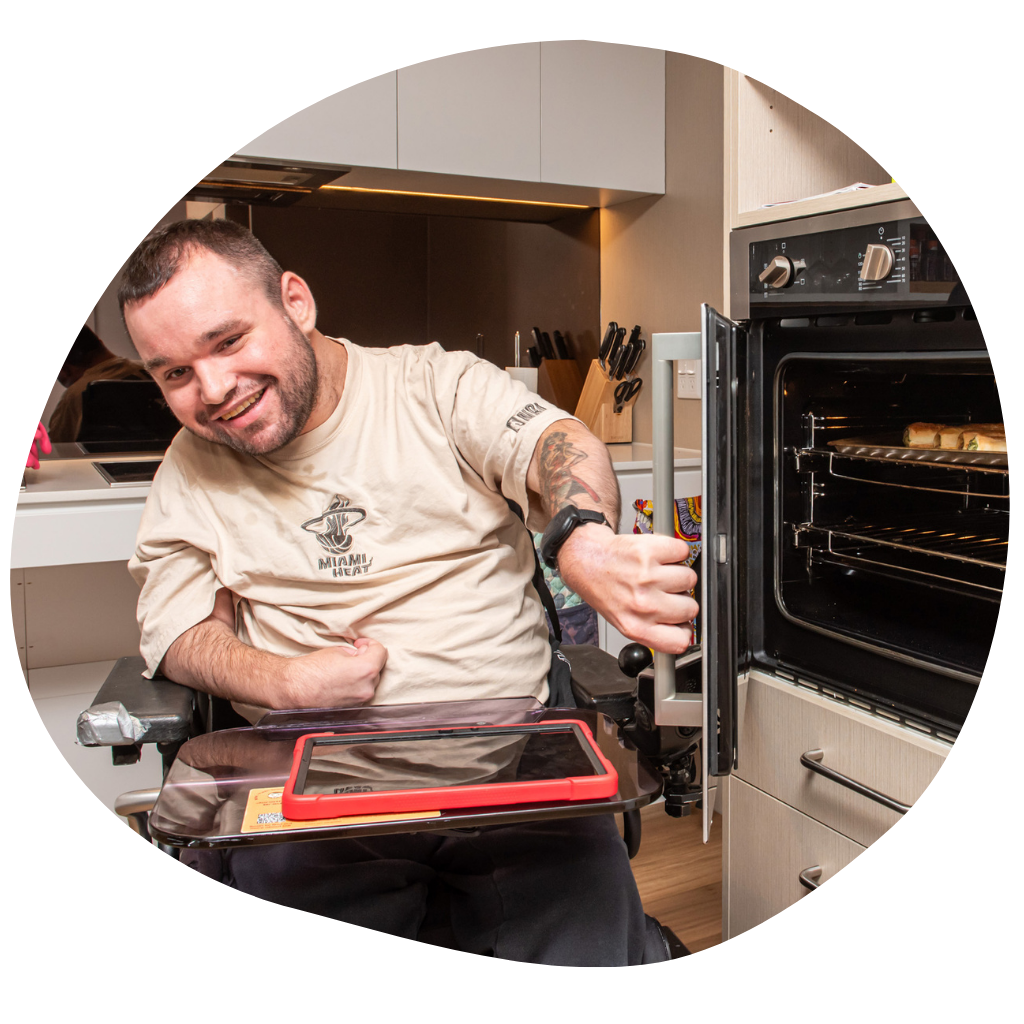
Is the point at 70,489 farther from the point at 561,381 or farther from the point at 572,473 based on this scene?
the point at 561,381

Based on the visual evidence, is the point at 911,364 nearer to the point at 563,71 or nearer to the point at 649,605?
the point at 649,605

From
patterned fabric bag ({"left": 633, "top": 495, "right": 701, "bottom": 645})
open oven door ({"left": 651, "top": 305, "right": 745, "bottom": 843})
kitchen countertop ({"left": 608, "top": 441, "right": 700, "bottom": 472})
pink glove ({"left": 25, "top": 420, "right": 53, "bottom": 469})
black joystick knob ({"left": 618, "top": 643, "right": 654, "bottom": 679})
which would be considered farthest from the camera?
patterned fabric bag ({"left": 633, "top": 495, "right": 701, "bottom": 645})

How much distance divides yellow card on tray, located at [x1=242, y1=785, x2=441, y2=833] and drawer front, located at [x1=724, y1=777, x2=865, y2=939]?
81cm

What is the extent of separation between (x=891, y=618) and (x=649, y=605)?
63 cm

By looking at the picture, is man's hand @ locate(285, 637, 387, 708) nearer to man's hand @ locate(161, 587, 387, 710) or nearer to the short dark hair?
man's hand @ locate(161, 587, 387, 710)

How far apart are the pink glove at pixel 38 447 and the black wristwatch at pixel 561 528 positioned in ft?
4.94

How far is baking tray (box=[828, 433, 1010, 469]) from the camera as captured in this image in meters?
1.20

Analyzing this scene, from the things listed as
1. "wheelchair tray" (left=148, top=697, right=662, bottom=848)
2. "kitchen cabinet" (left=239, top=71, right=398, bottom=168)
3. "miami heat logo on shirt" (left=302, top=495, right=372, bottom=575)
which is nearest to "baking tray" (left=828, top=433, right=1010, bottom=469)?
"wheelchair tray" (left=148, top=697, right=662, bottom=848)

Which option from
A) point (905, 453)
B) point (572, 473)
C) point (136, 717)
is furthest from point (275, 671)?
point (905, 453)

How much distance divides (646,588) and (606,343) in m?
1.94

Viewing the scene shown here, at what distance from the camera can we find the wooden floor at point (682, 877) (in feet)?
6.07

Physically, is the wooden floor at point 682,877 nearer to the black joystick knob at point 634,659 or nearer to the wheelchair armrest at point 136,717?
the black joystick knob at point 634,659

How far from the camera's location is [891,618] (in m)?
1.37

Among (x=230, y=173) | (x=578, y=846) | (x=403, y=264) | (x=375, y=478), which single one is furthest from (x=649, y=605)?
(x=403, y=264)
